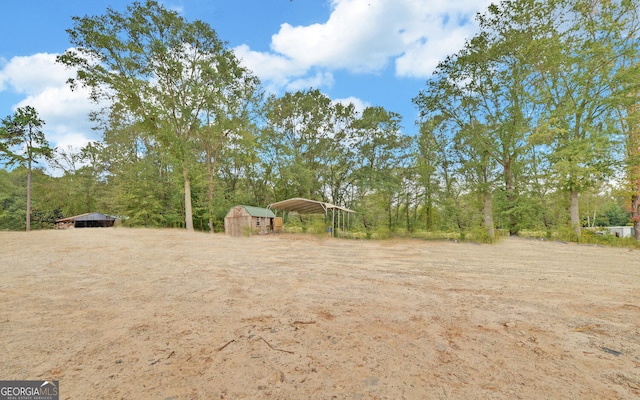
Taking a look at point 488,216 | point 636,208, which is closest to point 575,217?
point 636,208

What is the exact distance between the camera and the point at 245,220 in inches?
737

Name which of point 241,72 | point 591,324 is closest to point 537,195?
point 591,324

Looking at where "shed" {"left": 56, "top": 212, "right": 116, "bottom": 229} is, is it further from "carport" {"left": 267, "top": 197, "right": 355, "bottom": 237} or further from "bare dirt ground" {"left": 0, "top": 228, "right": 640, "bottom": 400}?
"bare dirt ground" {"left": 0, "top": 228, "right": 640, "bottom": 400}

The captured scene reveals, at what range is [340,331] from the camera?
7.45 ft

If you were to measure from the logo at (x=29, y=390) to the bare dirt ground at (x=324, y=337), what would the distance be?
0.17ft

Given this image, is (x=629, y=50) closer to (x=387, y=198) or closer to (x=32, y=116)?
(x=387, y=198)

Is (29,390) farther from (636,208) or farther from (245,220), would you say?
(636,208)

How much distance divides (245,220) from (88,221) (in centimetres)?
2209

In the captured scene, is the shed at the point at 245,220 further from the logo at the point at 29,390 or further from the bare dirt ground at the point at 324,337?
the logo at the point at 29,390

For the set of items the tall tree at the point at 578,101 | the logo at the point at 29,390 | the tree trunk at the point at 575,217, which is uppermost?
the tall tree at the point at 578,101

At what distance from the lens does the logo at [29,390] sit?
5.06 ft

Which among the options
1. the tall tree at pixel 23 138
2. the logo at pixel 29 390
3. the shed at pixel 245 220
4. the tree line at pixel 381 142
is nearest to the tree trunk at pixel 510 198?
the tree line at pixel 381 142

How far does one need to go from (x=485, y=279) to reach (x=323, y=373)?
3.85 m

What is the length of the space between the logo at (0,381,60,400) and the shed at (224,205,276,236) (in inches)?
659
